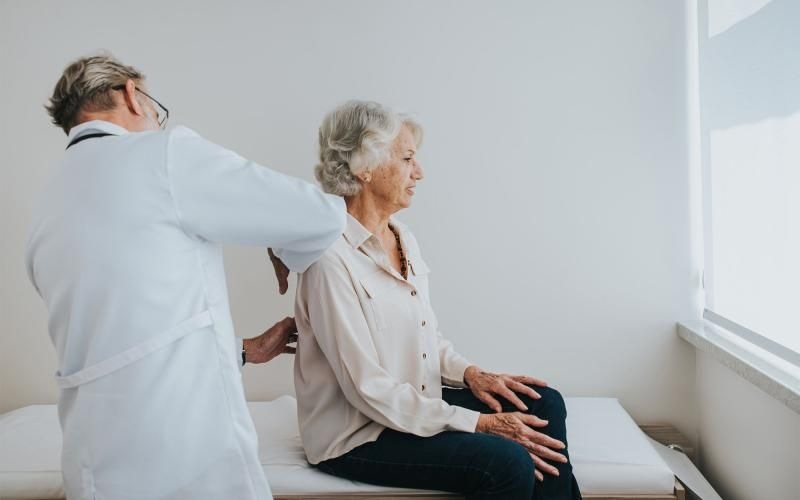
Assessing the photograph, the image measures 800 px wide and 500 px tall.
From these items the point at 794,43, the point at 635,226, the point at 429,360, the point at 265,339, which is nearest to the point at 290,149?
the point at 265,339

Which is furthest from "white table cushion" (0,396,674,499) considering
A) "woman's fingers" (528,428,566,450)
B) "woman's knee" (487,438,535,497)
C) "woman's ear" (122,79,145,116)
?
"woman's ear" (122,79,145,116)

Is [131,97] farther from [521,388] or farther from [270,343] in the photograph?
[521,388]

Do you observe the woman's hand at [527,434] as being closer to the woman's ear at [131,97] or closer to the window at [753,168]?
the window at [753,168]

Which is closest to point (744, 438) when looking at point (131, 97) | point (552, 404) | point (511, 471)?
point (552, 404)

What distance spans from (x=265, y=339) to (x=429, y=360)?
497 millimetres

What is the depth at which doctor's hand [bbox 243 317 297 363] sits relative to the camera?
2064 millimetres

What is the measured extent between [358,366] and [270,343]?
398 mm

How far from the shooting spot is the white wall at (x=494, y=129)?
259cm

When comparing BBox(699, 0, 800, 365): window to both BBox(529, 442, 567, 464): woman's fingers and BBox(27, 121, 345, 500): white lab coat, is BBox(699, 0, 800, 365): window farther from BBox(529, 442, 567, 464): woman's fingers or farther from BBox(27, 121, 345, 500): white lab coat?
BBox(27, 121, 345, 500): white lab coat

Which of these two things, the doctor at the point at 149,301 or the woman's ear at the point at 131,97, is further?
the woman's ear at the point at 131,97

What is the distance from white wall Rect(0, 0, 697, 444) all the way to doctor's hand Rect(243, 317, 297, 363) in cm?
65

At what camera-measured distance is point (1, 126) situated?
9.11 feet

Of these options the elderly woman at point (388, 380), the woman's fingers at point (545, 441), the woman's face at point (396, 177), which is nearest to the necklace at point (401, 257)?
the elderly woman at point (388, 380)

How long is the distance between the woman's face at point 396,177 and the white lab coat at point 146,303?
66 centimetres
